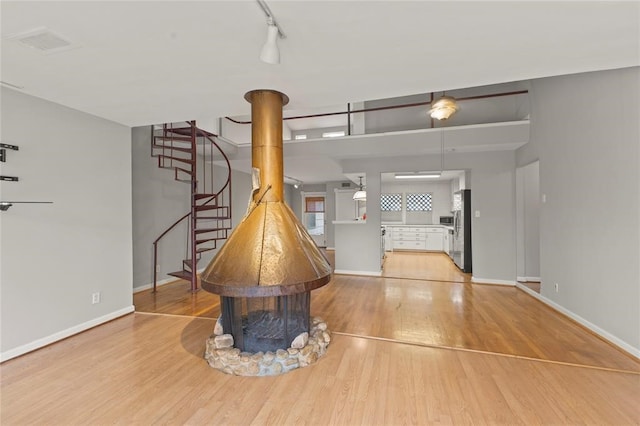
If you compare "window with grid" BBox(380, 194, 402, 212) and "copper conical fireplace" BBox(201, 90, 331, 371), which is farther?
"window with grid" BBox(380, 194, 402, 212)

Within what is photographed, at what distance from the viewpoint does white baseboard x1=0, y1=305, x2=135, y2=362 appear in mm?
2680

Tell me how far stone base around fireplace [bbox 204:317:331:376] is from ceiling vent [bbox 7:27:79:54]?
2444 millimetres

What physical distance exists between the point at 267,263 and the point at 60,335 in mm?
2509

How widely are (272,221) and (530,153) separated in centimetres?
428

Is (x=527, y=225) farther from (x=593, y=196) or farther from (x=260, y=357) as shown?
(x=260, y=357)

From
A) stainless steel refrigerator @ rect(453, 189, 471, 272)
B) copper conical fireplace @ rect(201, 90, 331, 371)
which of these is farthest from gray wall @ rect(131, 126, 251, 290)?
stainless steel refrigerator @ rect(453, 189, 471, 272)

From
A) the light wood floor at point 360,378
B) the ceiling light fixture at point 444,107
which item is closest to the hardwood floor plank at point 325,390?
the light wood floor at point 360,378

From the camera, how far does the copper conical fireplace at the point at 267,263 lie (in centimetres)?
240

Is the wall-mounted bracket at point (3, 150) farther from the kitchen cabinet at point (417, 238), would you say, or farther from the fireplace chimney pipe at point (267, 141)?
the kitchen cabinet at point (417, 238)

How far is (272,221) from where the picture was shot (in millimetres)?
2615

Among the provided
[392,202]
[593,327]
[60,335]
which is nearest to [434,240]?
[392,202]

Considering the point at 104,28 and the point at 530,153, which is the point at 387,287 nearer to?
the point at 530,153

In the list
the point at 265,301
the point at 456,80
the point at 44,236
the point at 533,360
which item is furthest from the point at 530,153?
the point at 44,236

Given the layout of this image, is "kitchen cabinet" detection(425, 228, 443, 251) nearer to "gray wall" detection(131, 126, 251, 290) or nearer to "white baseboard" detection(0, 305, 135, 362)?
"gray wall" detection(131, 126, 251, 290)
